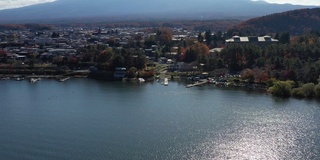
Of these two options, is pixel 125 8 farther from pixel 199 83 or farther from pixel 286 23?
pixel 199 83

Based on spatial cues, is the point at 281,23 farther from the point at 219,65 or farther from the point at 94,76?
the point at 94,76

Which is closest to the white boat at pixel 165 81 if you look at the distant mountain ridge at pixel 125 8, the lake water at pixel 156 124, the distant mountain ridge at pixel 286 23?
the lake water at pixel 156 124

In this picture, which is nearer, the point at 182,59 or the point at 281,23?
the point at 182,59

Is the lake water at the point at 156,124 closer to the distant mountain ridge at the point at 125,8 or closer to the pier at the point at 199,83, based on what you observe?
the pier at the point at 199,83

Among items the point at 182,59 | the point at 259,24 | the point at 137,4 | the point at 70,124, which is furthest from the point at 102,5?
the point at 70,124

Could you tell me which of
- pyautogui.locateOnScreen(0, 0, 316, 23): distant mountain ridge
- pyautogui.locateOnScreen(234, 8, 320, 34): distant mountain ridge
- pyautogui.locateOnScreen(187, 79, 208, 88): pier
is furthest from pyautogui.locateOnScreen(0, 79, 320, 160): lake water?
pyautogui.locateOnScreen(0, 0, 316, 23): distant mountain ridge

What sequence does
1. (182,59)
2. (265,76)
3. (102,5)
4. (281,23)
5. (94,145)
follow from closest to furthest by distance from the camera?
1. (94,145)
2. (265,76)
3. (182,59)
4. (281,23)
5. (102,5)
